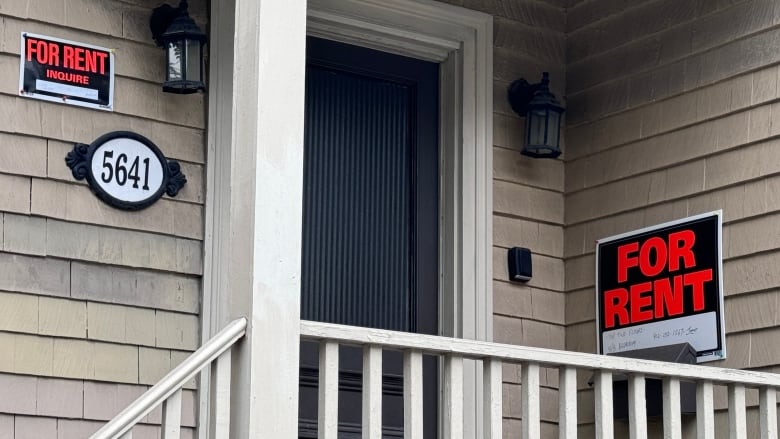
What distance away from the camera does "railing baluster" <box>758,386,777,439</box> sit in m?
5.48

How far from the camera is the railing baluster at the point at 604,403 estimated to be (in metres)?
5.10

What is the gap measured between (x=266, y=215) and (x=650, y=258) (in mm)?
2684

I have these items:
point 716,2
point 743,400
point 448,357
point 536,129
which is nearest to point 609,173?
point 536,129

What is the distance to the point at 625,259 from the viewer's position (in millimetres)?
6707

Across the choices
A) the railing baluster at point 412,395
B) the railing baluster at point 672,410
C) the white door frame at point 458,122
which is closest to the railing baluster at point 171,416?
the railing baluster at point 412,395

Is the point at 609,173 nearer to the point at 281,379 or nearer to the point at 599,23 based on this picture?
the point at 599,23

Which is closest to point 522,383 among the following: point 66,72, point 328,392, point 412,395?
point 412,395

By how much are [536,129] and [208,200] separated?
1826 millimetres

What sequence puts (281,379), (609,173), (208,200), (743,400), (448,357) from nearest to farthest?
1. (281,379)
2. (448,357)
3. (743,400)
4. (208,200)
5. (609,173)

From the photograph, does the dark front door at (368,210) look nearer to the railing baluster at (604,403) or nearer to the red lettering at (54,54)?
the red lettering at (54,54)

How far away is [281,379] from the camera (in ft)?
14.3

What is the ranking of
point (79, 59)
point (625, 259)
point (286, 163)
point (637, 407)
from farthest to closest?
point (625, 259), point (79, 59), point (637, 407), point (286, 163)

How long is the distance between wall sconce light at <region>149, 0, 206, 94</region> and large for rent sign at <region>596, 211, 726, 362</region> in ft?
7.17

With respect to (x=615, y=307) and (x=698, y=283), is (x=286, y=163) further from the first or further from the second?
(x=615, y=307)
